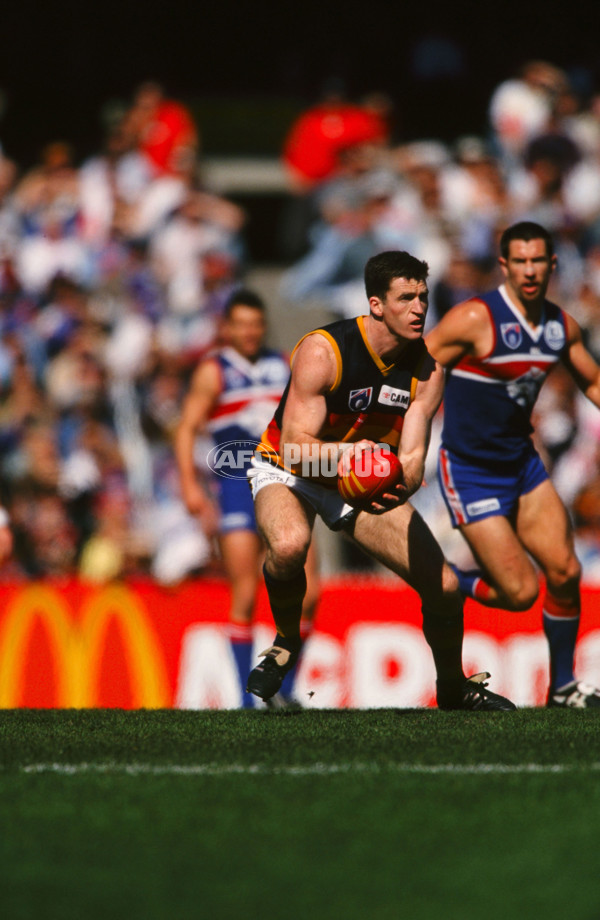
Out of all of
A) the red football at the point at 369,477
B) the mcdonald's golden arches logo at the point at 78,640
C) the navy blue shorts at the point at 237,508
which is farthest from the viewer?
the mcdonald's golden arches logo at the point at 78,640

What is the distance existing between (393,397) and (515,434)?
121cm

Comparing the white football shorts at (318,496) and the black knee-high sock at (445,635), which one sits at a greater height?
the white football shorts at (318,496)

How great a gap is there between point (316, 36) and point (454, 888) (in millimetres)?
15085

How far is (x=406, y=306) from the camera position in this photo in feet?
19.7

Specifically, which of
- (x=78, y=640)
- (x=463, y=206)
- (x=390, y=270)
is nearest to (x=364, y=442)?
(x=390, y=270)

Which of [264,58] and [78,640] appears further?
[264,58]

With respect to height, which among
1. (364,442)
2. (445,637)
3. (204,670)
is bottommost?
(204,670)

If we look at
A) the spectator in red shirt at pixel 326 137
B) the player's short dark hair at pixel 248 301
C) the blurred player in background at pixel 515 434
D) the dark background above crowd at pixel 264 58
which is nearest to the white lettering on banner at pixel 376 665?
the player's short dark hair at pixel 248 301

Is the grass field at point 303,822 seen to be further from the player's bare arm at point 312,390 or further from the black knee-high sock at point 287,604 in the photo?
the player's bare arm at point 312,390

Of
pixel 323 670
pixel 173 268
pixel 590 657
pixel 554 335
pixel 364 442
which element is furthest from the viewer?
pixel 173 268

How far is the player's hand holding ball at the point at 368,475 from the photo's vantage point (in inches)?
227

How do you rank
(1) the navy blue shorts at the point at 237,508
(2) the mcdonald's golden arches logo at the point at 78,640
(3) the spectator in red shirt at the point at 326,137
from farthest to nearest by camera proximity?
(3) the spectator in red shirt at the point at 326,137, (2) the mcdonald's golden arches logo at the point at 78,640, (1) the navy blue shorts at the point at 237,508

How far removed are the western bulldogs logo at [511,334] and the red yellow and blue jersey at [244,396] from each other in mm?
2052

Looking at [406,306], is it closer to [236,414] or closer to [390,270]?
[390,270]
